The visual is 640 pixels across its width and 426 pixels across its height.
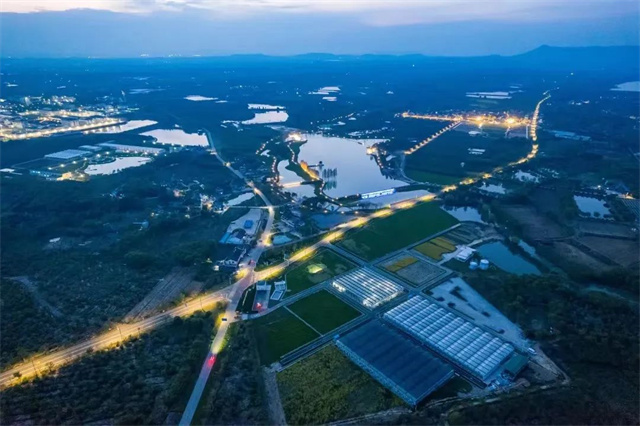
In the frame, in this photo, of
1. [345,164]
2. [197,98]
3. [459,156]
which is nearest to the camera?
[345,164]

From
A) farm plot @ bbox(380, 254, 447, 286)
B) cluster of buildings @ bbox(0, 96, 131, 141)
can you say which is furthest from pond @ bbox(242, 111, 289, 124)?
farm plot @ bbox(380, 254, 447, 286)

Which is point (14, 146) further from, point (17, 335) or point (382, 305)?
point (382, 305)

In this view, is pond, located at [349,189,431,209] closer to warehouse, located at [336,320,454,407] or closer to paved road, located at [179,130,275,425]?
paved road, located at [179,130,275,425]

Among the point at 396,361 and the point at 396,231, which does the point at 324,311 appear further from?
the point at 396,231

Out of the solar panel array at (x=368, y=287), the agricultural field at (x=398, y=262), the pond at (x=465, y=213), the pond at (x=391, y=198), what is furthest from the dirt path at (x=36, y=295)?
the pond at (x=465, y=213)

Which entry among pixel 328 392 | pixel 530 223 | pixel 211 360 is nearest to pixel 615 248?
pixel 530 223

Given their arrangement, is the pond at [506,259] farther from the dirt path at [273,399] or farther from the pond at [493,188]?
the dirt path at [273,399]
